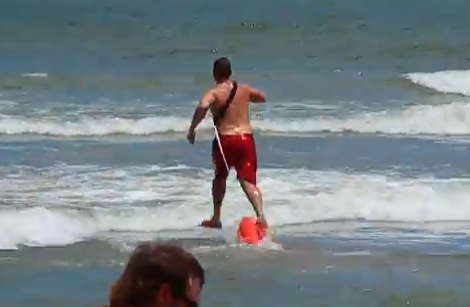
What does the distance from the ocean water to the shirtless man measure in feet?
1.28

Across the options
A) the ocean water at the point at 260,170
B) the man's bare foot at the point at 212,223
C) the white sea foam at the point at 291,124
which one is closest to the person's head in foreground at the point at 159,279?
the ocean water at the point at 260,170

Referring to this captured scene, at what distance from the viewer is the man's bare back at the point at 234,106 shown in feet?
31.3

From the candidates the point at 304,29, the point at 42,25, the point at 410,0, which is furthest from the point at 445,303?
the point at 410,0

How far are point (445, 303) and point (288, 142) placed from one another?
8628mm

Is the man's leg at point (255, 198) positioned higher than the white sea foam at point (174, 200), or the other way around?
the man's leg at point (255, 198)

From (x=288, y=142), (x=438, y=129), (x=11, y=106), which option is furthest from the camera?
(x=11, y=106)

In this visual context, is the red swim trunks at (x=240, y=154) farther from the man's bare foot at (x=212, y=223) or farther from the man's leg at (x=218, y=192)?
the man's bare foot at (x=212, y=223)

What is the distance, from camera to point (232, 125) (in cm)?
961

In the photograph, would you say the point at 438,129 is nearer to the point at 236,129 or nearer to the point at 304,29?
the point at 236,129

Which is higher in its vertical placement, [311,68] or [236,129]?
[236,129]

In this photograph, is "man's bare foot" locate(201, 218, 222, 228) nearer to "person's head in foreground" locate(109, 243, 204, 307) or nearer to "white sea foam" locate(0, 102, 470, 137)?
"person's head in foreground" locate(109, 243, 204, 307)

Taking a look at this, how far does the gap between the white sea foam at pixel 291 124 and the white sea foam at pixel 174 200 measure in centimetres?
547

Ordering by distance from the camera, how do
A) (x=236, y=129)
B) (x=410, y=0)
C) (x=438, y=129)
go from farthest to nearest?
(x=410, y=0), (x=438, y=129), (x=236, y=129)

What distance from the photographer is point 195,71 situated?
91.2ft
